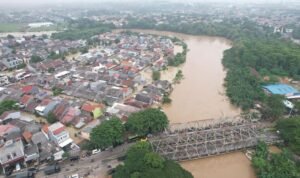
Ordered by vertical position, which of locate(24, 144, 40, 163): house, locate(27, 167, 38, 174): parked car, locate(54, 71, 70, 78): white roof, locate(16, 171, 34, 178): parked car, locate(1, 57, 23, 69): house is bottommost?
locate(27, 167, 38, 174): parked car

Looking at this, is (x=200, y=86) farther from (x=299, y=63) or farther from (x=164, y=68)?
(x=299, y=63)

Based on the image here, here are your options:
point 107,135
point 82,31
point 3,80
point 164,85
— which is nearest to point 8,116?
point 107,135

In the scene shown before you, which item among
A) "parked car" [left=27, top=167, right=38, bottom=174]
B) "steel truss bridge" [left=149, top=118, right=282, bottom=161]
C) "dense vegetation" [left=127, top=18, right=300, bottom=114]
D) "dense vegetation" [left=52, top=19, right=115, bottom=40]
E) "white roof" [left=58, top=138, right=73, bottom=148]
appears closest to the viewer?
"parked car" [left=27, top=167, right=38, bottom=174]

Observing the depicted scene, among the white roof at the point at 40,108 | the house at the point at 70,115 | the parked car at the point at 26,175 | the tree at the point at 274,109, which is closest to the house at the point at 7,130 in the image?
the house at the point at 70,115

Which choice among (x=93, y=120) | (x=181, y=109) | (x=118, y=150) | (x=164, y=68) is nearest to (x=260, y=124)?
(x=181, y=109)

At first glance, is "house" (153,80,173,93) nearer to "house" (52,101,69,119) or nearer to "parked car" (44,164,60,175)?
"house" (52,101,69,119)

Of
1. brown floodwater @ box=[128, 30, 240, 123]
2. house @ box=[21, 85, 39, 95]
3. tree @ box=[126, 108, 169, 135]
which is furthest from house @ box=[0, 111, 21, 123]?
brown floodwater @ box=[128, 30, 240, 123]

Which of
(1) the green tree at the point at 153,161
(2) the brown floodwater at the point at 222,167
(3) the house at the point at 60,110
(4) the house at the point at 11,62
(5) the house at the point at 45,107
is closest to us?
(1) the green tree at the point at 153,161

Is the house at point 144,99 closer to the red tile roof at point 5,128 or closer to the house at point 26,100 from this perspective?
the house at point 26,100
